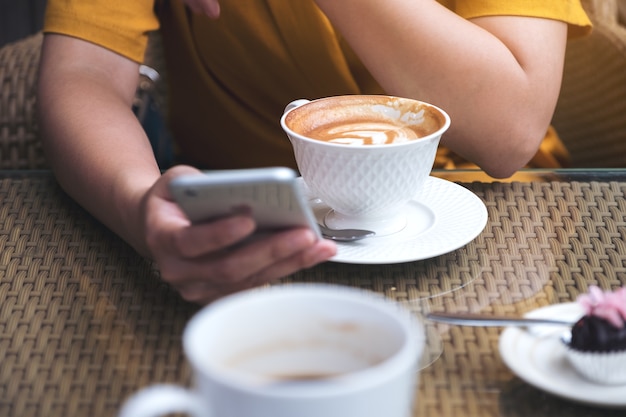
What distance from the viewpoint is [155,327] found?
1.98 feet

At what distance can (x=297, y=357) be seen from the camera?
0.41 m

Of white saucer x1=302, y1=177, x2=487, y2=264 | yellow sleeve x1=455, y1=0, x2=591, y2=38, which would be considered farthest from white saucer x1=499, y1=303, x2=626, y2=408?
yellow sleeve x1=455, y1=0, x2=591, y2=38

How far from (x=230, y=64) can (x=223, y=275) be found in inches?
27.4

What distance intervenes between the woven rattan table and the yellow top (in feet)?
0.76

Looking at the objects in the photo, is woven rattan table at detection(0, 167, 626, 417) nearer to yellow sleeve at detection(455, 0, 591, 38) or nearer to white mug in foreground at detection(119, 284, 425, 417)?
white mug in foreground at detection(119, 284, 425, 417)

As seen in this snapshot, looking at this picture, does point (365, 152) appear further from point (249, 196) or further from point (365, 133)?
point (249, 196)

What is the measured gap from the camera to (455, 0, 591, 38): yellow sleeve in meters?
0.96

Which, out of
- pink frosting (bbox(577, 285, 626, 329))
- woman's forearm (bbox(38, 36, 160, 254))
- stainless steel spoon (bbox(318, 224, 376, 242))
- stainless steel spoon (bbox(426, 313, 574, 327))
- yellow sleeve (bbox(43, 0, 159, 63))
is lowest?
woman's forearm (bbox(38, 36, 160, 254))

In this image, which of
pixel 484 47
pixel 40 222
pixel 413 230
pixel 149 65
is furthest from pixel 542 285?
pixel 149 65

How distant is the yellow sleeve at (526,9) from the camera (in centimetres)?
96

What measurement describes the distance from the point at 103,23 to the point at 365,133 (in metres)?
0.44

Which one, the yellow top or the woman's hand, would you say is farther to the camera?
the yellow top

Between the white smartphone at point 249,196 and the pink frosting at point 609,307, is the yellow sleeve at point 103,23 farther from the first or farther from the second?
the pink frosting at point 609,307

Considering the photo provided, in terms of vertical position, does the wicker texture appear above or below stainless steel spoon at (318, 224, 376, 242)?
below
